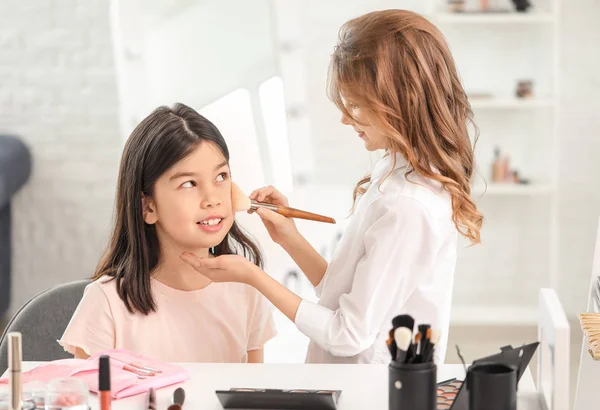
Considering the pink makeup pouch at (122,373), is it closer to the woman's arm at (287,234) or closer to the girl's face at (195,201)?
the girl's face at (195,201)

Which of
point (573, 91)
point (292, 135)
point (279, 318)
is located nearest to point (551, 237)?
point (573, 91)

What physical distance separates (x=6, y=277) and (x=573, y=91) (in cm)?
295

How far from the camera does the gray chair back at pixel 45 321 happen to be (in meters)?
1.97

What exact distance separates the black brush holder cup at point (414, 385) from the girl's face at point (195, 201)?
25.6 inches

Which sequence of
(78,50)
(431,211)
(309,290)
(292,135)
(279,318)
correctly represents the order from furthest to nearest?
(78,50)
(292,135)
(309,290)
(279,318)
(431,211)

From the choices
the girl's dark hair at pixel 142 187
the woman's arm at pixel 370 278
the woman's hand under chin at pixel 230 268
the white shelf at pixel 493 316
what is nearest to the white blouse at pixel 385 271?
the woman's arm at pixel 370 278

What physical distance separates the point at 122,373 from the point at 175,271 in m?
0.41

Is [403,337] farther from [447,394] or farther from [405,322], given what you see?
[447,394]

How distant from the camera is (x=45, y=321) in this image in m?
Result: 1.98

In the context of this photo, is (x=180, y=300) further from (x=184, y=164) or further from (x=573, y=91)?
(x=573, y=91)

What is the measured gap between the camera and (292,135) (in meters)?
4.29

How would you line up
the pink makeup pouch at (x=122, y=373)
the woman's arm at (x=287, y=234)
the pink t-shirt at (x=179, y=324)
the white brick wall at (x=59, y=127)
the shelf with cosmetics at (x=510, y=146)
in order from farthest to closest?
1. the white brick wall at (x=59, y=127)
2. the shelf with cosmetics at (x=510, y=146)
3. the woman's arm at (x=287, y=234)
4. the pink t-shirt at (x=179, y=324)
5. the pink makeup pouch at (x=122, y=373)

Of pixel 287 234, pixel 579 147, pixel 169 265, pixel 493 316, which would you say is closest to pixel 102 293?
pixel 169 265

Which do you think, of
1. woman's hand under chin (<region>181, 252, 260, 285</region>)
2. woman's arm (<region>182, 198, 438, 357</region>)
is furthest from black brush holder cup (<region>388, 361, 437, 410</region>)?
woman's hand under chin (<region>181, 252, 260, 285</region>)
